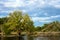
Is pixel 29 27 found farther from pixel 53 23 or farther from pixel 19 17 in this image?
pixel 53 23

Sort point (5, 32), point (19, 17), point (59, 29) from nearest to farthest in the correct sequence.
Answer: point (19, 17)
point (5, 32)
point (59, 29)

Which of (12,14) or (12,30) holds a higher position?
(12,14)

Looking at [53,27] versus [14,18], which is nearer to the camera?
[14,18]

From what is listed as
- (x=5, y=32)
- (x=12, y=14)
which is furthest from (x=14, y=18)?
(x=5, y=32)

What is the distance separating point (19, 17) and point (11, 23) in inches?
128

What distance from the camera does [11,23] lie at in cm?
6250

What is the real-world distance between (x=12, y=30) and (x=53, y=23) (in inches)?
618

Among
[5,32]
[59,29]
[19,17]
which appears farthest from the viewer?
[59,29]

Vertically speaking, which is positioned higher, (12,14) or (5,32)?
(12,14)

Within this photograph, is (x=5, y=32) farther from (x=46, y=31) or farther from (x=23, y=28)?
(x=46, y=31)

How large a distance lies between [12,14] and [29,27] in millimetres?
5831

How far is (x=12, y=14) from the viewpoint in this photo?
6175 centimetres

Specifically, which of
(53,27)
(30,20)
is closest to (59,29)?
(53,27)

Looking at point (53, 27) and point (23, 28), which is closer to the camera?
point (23, 28)
